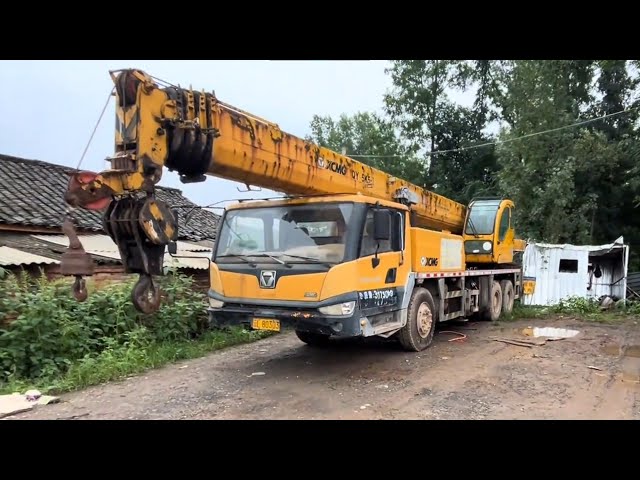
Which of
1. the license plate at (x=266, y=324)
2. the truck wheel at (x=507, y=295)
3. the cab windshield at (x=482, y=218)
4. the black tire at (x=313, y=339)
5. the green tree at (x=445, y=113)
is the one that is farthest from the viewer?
the green tree at (x=445, y=113)

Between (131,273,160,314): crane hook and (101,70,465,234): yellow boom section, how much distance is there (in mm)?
890

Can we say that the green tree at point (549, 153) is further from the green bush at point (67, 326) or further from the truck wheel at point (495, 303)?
the green bush at point (67, 326)

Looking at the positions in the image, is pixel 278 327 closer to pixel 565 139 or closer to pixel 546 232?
pixel 546 232

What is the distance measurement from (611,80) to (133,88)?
70.4ft

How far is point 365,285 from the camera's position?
6.25 metres

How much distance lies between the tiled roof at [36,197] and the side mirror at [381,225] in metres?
5.29

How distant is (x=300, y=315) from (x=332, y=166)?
2.31 meters

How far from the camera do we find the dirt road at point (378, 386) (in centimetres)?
511

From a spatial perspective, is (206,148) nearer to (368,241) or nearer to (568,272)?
(368,241)

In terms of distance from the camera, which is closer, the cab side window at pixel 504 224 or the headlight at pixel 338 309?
the headlight at pixel 338 309

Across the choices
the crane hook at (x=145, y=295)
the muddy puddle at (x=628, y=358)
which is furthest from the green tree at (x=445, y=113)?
the crane hook at (x=145, y=295)

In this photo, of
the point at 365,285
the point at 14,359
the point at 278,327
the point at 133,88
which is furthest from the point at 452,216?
the point at 14,359

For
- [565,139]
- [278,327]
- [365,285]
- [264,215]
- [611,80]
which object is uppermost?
[611,80]

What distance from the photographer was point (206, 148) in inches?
210
